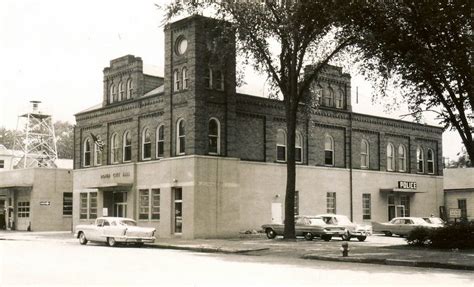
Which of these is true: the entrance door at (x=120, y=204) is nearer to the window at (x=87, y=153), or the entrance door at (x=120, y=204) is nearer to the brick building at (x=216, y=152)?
the brick building at (x=216, y=152)

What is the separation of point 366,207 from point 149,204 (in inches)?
687

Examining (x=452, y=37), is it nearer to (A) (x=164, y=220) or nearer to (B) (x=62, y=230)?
(A) (x=164, y=220)

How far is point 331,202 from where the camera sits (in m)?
43.8

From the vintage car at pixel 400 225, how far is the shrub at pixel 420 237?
1096 centimetres

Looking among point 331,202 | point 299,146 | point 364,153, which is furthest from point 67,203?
point 364,153

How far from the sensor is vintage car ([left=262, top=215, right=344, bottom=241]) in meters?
33.0

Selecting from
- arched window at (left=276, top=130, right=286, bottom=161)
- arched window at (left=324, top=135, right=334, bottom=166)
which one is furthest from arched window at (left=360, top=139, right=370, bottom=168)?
arched window at (left=276, top=130, right=286, bottom=161)

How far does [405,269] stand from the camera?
18.7m

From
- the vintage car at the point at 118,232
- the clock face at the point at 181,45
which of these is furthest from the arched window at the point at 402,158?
the vintage car at the point at 118,232

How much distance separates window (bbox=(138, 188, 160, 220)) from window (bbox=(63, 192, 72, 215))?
14.5m

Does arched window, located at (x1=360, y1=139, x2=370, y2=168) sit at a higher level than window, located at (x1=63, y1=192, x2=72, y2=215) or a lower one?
higher

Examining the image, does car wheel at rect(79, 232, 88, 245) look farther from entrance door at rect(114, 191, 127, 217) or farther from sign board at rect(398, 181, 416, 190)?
sign board at rect(398, 181, 416, 190)

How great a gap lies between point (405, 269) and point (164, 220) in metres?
20.3

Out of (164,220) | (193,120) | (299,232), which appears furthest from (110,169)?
(299,232)
